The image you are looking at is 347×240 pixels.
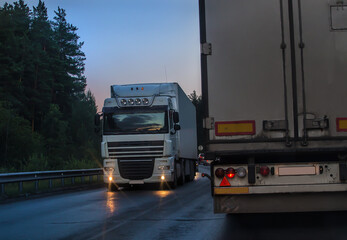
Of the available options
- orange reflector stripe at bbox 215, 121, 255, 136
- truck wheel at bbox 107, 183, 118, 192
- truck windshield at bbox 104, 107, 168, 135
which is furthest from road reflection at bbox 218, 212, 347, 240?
truck wheel at bbox 107, 183, 118, 192

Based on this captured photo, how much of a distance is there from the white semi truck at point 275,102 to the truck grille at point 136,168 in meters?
11.3

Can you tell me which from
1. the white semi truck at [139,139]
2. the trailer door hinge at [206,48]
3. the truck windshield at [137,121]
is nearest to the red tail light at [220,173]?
the trailer door hinge at [206,48]

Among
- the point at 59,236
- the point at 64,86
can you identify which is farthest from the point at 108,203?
the point at 64,86

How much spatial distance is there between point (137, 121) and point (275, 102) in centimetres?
1221

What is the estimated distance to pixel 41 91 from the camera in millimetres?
72688

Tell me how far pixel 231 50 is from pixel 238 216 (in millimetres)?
4226

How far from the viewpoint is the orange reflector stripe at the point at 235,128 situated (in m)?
7.80

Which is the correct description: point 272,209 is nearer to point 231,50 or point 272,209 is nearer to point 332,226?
point 332,226

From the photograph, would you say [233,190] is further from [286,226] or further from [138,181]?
[138,181]

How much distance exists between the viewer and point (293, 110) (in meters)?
7.66

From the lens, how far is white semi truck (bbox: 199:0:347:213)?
25.1ft

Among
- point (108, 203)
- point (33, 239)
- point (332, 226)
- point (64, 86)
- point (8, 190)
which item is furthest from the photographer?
point (64, 86)

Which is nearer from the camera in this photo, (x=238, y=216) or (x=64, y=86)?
(x=238, y=216)

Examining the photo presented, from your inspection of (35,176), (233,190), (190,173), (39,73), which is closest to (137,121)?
(35,176)
